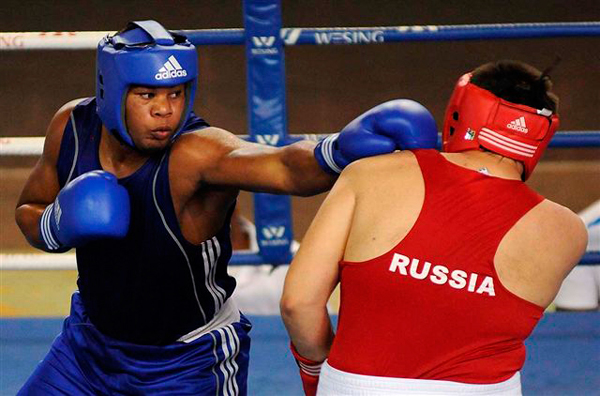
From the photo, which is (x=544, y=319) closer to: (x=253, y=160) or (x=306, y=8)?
(x=253, y=160)

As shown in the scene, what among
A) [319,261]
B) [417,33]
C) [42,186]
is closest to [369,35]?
[417,33]

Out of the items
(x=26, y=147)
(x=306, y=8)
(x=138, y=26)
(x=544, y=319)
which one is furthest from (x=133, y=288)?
(x=306, y=8)

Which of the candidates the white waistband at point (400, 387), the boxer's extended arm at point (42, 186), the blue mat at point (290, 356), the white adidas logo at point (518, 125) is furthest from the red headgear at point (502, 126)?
the blue mat at point (290, 356)

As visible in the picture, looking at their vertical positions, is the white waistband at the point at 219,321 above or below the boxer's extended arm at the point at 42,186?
below

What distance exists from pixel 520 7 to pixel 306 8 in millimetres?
1267

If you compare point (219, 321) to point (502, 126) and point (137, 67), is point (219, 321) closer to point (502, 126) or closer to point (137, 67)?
point (137, 67)

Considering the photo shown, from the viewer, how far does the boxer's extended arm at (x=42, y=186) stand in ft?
7.50

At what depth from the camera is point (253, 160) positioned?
2.02m

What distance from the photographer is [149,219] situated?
211 cm

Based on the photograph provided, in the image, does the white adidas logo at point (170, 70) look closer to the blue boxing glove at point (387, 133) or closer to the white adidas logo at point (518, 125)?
the blue boxing glove at point (387, 133)

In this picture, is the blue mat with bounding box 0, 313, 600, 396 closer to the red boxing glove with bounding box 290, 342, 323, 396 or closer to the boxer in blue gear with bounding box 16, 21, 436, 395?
the boxer in blue gear with bounding box 16, 21, 436, 395

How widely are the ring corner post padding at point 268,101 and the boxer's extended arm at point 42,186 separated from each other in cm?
136

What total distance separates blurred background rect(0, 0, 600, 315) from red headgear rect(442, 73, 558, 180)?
4.33 meters

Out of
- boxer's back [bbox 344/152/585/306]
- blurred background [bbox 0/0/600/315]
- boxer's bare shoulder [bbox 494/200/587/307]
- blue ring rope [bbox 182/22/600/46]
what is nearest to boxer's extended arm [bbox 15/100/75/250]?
boxer's back [bbox 344/152/585/306]
